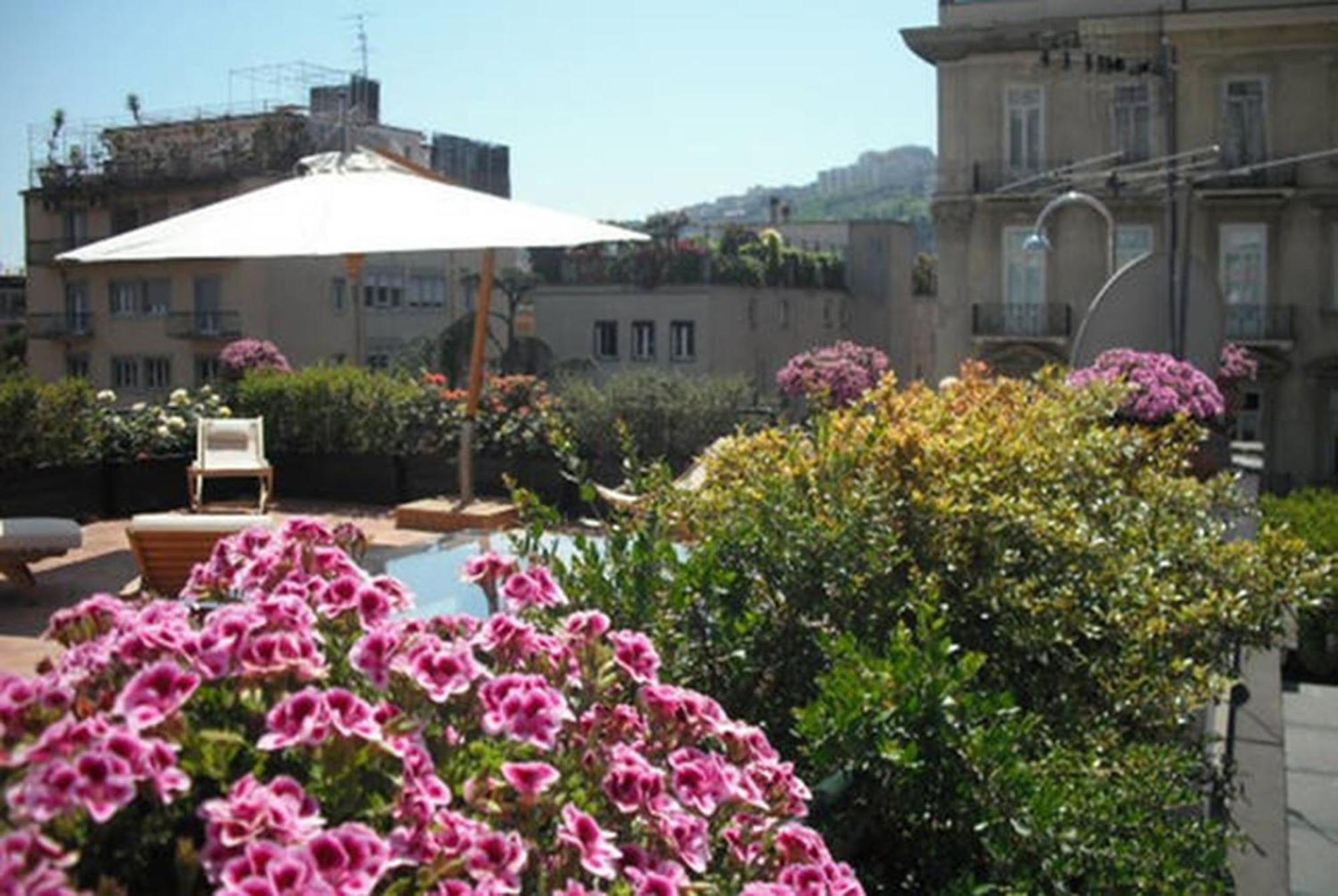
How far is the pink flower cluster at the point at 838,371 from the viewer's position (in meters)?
16.0

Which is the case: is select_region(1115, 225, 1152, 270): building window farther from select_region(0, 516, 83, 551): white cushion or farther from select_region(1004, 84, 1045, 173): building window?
select_region(0, 516, 83, 551): white cushion

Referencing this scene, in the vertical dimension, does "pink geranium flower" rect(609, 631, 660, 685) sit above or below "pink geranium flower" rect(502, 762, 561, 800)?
above

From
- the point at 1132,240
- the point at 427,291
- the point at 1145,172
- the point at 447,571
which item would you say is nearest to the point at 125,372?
the point at 427,291

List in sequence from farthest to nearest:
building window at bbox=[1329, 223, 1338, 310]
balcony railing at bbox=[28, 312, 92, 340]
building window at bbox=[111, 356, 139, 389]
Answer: balcony railing at bbox=[28, 312, 92, 340], building window at bbox=[111, 356, 139, 389], building window at bbox=[1329, 223, 1338, 310]

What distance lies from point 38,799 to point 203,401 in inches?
518

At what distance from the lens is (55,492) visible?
476 inches

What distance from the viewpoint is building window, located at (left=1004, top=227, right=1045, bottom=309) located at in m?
34.6

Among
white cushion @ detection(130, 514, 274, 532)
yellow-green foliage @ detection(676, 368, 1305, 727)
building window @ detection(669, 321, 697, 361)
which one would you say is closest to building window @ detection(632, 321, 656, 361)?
building window @ detection(669, 321, 697, 361)

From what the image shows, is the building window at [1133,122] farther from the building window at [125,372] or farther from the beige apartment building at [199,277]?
the building window at [125,372]

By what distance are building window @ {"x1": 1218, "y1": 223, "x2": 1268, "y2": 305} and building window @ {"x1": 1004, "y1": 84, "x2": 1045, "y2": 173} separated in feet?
14.2

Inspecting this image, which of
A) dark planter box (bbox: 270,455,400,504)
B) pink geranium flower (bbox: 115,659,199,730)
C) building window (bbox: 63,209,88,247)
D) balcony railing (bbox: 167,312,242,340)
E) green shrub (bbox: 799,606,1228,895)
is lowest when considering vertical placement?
dark planter box (bbox: 270,455,400,504)

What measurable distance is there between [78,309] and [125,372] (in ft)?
9.52

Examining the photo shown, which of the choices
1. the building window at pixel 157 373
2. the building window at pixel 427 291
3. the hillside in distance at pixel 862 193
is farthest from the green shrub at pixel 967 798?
the hillside in distance at pixel 862 193

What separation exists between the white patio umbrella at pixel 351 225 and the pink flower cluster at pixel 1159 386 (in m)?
2.90
